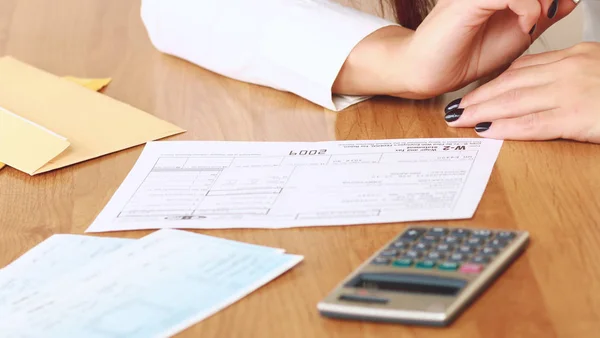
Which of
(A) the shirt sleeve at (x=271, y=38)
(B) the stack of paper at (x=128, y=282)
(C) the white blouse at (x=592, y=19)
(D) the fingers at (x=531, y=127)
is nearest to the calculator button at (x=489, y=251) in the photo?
(B) the stack of paper at (x=128, y=282)

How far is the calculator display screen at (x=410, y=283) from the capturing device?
24.2 inches

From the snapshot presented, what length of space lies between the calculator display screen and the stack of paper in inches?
3.1

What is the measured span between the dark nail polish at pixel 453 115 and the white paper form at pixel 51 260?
0.37 metres

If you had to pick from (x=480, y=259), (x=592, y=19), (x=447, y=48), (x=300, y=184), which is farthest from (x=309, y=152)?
(x=592, y=19)

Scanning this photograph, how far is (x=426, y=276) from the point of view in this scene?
0.62 m

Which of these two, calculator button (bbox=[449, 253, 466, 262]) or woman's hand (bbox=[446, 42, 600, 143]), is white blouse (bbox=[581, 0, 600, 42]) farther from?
calculator button (bbox=[449, 253, 466, 262])

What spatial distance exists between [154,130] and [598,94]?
455 millimetres

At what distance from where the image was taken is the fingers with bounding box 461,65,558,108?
93 cm

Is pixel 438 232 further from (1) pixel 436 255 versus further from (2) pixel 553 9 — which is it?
(2) pixel 553 9

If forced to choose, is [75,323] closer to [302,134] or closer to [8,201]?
[8,201]

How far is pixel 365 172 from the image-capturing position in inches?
33.1

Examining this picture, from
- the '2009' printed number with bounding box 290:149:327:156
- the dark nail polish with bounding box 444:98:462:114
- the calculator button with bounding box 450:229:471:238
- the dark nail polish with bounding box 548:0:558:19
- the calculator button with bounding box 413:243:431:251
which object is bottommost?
the dark nail polish with bounding box 444:98:462:114

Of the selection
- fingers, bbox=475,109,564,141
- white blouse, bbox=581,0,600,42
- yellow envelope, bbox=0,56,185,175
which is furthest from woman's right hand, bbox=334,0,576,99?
white blouse, bbox=581,0,600,42

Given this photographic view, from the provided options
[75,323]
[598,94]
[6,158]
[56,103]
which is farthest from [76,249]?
[598,94]
